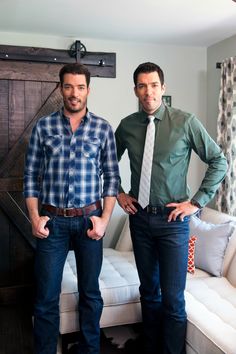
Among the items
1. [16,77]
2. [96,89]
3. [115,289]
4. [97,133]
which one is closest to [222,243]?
[115,289]

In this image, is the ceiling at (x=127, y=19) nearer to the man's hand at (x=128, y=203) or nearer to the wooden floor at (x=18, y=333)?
the man's hand at (x=128, y=203)

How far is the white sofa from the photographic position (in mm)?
1987

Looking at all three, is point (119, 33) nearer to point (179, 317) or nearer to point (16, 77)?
point (16, 77)

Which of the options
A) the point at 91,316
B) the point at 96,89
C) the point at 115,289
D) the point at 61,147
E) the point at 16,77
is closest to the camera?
the point at 61,147

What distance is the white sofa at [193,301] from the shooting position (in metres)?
1.99

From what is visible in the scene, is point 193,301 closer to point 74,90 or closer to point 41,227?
point 41,227

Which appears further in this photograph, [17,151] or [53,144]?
[17,151]

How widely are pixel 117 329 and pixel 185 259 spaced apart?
106 cm

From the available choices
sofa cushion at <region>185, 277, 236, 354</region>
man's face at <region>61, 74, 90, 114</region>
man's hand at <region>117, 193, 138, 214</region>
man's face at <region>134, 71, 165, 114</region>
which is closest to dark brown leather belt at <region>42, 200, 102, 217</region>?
man's hand at <region>117, 193, 138, 214</region>

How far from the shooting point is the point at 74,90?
1.92 meters

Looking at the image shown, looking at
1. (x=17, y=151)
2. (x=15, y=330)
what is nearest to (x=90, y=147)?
(x=17, y=151)

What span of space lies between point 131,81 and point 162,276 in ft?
6.84

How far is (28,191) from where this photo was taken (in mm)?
2023

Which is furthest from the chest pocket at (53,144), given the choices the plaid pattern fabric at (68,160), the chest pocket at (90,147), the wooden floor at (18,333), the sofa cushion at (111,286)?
the wooden floor at (18,333)
